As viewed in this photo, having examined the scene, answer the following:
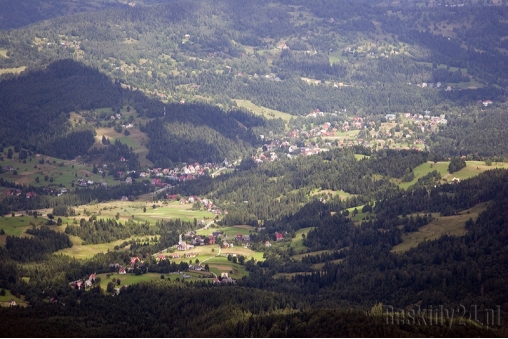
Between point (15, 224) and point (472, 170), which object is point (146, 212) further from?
point (472, 170)

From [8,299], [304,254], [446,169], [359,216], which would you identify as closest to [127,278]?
[8,299]

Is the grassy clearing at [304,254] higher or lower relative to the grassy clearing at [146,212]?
lower

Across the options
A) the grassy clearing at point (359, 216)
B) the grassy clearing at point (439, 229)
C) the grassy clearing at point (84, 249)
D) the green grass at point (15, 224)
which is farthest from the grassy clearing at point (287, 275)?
the green grass at point (15, 224)

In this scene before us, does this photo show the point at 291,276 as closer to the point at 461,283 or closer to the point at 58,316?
the point at 461,283

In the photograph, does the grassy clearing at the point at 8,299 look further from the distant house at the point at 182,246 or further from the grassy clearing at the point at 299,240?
the grassy clearing at the point at 299,240

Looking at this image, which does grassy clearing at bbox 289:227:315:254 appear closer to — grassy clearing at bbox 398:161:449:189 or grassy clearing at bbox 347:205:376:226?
grassy clearing at bbox 347:205:376:226

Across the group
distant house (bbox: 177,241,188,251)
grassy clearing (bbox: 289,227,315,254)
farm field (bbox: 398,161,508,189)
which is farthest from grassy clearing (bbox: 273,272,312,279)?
farm field (bbox: 398,161,508,189)

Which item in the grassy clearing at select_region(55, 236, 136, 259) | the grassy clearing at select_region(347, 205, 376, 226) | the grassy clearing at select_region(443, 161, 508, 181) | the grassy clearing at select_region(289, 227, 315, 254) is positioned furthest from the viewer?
the grassy clearing at select_region(443, 161, 508, 181)

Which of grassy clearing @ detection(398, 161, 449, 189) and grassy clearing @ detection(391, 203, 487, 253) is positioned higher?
grassy clearing @ detection(398, 161, 449, 189)
